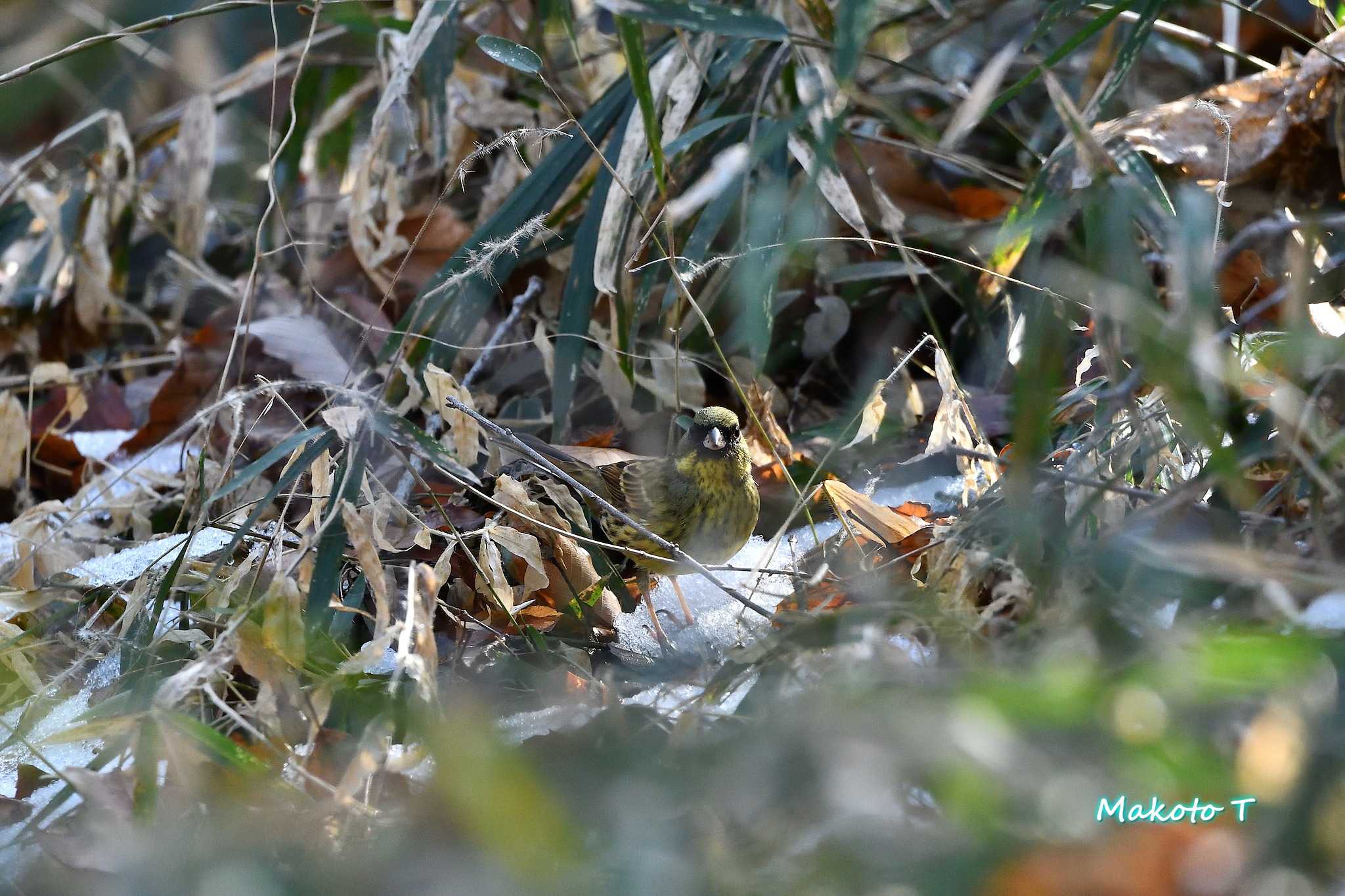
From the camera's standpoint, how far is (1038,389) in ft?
3.14

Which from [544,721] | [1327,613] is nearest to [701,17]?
[544,721]

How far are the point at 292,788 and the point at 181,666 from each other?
1.21 feet

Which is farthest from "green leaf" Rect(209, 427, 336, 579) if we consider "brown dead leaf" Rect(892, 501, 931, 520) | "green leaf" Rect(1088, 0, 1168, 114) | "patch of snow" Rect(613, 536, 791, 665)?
"green leaf" Rect(1088, 0, 1168, 114)

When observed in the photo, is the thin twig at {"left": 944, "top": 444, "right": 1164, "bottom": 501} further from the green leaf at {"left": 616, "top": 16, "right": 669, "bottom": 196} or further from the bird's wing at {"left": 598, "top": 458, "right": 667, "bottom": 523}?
the bird's wing at {"left": 598, "top": 458, "right": 667, "bottom": 523}

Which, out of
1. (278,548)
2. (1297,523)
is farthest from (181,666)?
(1297,523)

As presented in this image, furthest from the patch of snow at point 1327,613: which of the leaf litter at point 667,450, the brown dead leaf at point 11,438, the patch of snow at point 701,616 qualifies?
the brown dead leaf at point 11,438

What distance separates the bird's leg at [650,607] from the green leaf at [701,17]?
0.76 metres

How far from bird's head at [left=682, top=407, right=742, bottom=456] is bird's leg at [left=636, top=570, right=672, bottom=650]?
25cm

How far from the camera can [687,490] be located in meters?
2.13

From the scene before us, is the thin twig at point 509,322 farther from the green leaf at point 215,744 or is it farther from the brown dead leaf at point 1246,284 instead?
the brown dead leaf at point 1246,284

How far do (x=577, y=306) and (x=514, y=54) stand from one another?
51 cm

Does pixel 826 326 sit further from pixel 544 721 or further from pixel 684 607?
pixel 544 721

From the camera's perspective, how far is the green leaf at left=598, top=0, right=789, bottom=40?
1412 millimetres

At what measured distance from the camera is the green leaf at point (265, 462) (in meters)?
1.40
